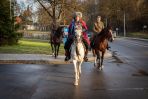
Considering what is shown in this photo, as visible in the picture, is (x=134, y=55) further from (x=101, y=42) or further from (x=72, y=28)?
(x=72, y=28)

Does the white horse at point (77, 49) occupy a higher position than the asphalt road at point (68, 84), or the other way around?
the white horse at point (77, 49)

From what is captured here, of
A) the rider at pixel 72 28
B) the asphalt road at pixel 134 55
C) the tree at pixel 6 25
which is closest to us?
the rider at pixel 72 28

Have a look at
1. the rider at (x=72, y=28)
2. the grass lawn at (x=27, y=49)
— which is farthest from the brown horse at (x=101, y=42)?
the grass lawn at (x=27, y=49)

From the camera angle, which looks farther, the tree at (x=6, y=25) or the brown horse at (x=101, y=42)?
the tree at (x=6, y=25)

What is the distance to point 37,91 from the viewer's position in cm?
1080

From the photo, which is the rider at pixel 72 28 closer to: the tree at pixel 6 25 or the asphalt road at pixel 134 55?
the asphalt road at pixel 134 55

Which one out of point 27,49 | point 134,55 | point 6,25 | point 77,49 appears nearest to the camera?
point 77,49

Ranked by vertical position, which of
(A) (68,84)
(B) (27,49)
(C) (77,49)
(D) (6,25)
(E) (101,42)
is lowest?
(A) (68,84)

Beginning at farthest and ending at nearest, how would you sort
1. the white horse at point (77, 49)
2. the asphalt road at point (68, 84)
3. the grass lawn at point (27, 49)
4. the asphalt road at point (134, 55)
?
the grass lawn at point (27, 49)
the asphalt road at point (134, 55)
the white horse at point (77, 49)
the asphalt road at point (68, 84)

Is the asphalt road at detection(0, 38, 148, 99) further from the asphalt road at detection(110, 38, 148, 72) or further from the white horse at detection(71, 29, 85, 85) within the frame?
the asphalt road at detection(110, 38, 148, 72)

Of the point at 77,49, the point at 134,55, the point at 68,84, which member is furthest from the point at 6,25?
the point at 68,84

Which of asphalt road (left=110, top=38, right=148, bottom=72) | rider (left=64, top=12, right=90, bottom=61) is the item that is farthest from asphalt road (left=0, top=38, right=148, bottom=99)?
asphalt road (left=110, top=38, right=148, bottom=72)

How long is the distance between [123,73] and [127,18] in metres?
89.1

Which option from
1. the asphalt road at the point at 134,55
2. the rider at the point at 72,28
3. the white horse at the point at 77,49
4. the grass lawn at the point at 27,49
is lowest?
the asphalt road at the point at 134,55
